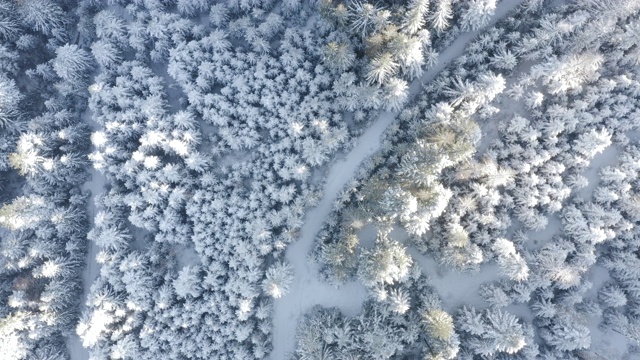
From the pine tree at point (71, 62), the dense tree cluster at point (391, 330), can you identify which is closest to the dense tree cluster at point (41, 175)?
Result: the pine tree at point (71, 62)

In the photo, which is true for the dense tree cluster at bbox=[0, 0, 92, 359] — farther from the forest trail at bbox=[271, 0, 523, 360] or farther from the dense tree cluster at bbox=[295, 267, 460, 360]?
the dense tree cluster at bbox=[295, 267, 460, 360]

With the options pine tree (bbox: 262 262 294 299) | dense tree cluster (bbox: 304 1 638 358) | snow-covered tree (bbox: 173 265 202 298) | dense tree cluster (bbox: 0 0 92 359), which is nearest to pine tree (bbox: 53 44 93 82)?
dense tree cluster (bbox: 0 0 92 359)

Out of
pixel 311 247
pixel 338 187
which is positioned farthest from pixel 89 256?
pixel 338 187

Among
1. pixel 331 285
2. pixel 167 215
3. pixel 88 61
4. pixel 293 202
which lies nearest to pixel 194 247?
pixel 167 215

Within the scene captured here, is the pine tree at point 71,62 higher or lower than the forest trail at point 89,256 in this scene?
higher

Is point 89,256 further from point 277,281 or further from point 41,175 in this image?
point 277,281

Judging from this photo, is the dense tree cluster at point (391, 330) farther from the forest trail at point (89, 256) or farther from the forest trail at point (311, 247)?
the forest trail at point (89, 256)

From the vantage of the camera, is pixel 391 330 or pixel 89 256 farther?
pixel 89 256
